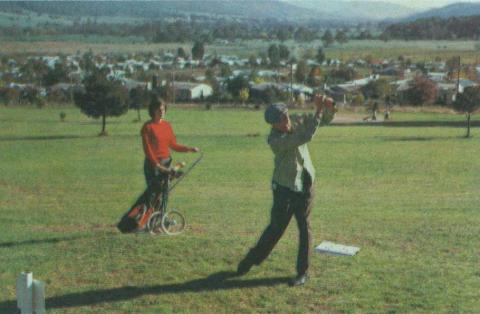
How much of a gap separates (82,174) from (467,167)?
16.2 m

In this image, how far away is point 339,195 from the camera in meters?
19.3

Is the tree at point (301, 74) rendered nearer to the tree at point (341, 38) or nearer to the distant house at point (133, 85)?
the distant house at point (133, 85)

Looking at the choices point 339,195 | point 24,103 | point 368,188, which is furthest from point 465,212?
point 24,103

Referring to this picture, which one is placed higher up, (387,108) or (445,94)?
(445,94)

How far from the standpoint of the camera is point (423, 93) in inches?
3201

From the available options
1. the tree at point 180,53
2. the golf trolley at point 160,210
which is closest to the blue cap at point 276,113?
the golf trolley at point 160,210

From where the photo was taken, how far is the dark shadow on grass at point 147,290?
24.4 feet

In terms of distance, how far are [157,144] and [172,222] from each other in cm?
131

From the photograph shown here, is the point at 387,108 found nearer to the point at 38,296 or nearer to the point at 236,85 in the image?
the point at 236,85

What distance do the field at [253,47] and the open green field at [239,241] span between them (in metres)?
70.9

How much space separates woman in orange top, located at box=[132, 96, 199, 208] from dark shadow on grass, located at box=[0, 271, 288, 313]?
2.18 metres

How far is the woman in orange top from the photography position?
9586 mm

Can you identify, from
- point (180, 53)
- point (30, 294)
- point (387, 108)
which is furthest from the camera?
point (180, 53)

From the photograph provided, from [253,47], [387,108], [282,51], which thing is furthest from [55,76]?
[387,108]
